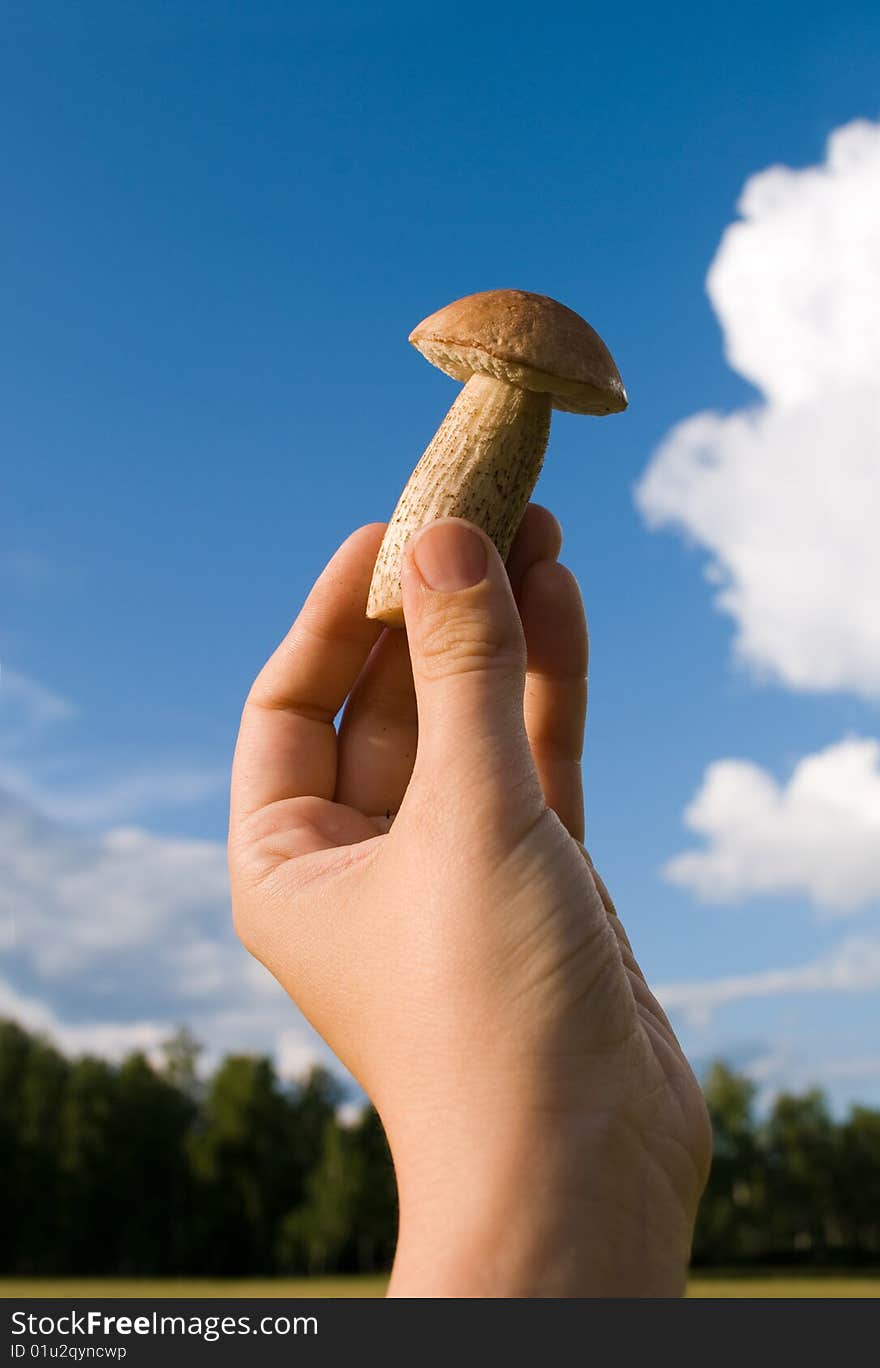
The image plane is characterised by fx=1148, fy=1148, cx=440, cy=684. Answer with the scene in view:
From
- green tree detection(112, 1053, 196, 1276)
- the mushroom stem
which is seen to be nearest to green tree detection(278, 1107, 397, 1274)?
green tree detection(112, 1053, 196, 1276)

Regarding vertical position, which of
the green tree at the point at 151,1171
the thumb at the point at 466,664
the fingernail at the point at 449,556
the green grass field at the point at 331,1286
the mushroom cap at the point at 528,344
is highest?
the mushroom cap at the point at 528,344

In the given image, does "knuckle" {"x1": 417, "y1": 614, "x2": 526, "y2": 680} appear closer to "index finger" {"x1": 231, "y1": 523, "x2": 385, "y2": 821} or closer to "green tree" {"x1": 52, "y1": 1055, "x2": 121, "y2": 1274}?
"index finger" {"x1": 231, "y1": 523, "x2": 385, "y2": 821}

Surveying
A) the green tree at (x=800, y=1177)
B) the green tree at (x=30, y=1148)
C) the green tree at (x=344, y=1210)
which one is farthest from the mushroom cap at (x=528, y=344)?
the green tree at (x=800, y=1177)

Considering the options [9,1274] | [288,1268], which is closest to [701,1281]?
[288,1268]

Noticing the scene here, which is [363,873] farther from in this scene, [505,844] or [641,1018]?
[641,1018]

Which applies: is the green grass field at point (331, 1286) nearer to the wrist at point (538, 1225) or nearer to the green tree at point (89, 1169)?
the green tree at point (89, 1169)

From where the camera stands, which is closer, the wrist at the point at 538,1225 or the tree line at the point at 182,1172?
the wrist at the point at 538,1225

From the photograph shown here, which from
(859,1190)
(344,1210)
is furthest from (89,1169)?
(859,1190)
